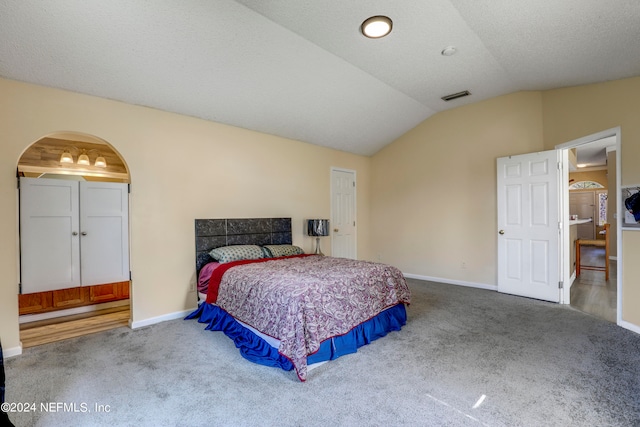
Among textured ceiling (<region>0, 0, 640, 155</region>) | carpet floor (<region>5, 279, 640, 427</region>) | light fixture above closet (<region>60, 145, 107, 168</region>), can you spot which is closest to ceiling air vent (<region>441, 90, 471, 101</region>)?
textured ceiling (<region>0, 0, 640, 155</region>)

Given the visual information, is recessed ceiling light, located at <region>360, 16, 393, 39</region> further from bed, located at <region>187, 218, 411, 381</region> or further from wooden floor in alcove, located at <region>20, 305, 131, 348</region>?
wooden floor in alcove, located at <region>20, 305, 131, 348</region>

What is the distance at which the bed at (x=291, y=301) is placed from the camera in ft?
7.38

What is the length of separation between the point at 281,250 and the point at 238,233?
0.63 metres

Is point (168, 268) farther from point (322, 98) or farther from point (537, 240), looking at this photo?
point (537, 240)

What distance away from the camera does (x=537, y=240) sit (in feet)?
13.5

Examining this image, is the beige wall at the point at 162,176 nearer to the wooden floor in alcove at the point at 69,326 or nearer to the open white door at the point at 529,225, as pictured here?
the wooden floor in alcove at the point at 69,326

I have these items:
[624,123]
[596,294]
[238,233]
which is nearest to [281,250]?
[238,233]

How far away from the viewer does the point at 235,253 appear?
3633mm

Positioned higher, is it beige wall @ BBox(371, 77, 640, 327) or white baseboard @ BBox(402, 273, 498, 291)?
beige wall @ BBox(371, 77, 640, 327)

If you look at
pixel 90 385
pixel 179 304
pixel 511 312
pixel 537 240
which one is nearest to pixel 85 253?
pixel 179 304

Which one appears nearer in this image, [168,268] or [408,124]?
[168,268]

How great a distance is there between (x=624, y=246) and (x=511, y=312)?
130 centimetres

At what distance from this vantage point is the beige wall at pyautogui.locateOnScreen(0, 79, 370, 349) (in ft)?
8.67

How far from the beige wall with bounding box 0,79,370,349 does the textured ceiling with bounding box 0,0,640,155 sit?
0.19 metres
